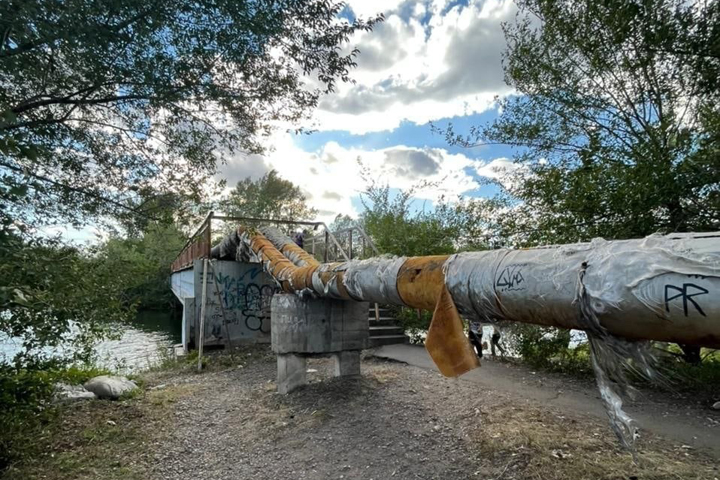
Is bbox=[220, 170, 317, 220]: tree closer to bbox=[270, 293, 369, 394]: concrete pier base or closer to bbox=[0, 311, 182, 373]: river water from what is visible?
bbox=[0, 311, 182, 373]: river water

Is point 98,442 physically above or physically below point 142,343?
Result: above

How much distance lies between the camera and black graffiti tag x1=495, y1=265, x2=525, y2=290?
3.00 m

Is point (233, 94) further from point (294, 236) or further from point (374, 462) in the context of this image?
point (294, 236)

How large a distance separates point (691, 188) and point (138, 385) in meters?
10.5

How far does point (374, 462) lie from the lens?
4523 millimetres

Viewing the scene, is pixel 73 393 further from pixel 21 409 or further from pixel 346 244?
pixel 346 244

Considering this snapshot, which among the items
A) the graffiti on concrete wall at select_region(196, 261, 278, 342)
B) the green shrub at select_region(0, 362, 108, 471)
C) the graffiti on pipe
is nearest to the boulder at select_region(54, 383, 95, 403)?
the green shrub at select_region(0, 362, 108, 471)

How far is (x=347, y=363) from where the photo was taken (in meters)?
7.67

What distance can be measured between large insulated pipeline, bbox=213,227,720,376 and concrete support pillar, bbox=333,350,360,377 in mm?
3227

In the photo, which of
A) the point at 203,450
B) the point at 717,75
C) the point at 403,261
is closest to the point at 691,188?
the point at 717,75

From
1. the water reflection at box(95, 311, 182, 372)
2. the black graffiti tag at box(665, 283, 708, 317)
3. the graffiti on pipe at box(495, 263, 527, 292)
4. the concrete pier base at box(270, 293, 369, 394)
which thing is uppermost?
the graffiti on pipe at box(495, 263, 527, 292)

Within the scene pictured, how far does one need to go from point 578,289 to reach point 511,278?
23.2 inches

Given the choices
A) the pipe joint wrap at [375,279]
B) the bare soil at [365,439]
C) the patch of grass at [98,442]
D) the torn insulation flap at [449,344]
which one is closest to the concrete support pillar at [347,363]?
the bare soil at [365,439]

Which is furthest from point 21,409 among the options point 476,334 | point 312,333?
point 476,334
